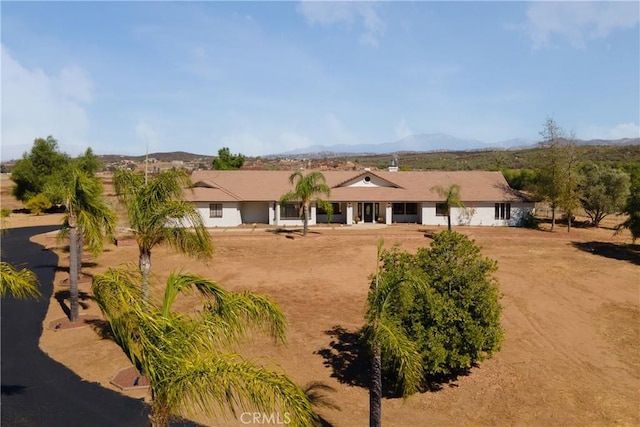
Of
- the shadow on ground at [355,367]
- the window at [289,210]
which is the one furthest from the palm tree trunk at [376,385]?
the window at [289,210]

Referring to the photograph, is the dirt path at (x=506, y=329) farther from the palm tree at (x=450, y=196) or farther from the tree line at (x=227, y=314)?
the palm tree at (x=450, y=196)

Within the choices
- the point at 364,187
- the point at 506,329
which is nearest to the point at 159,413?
the point at 506,329

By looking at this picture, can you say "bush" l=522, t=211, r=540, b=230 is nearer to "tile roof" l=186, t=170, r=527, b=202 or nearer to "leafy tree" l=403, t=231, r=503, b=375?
"tile roof" l=186, t=170, r=527, b=202

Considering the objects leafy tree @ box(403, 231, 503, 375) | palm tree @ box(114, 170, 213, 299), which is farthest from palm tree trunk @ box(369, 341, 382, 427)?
palm tree @ box(114, 170, 213, 299)

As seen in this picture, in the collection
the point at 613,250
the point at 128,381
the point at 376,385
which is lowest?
the point at 128,381

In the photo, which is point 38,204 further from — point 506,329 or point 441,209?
point 506,329

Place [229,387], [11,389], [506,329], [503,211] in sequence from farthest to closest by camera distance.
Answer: [503,211], [506,329], [11,389], [229,387]

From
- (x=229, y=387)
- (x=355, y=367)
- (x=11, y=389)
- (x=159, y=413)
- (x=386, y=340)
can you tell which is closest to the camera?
(x=229, y=387)
